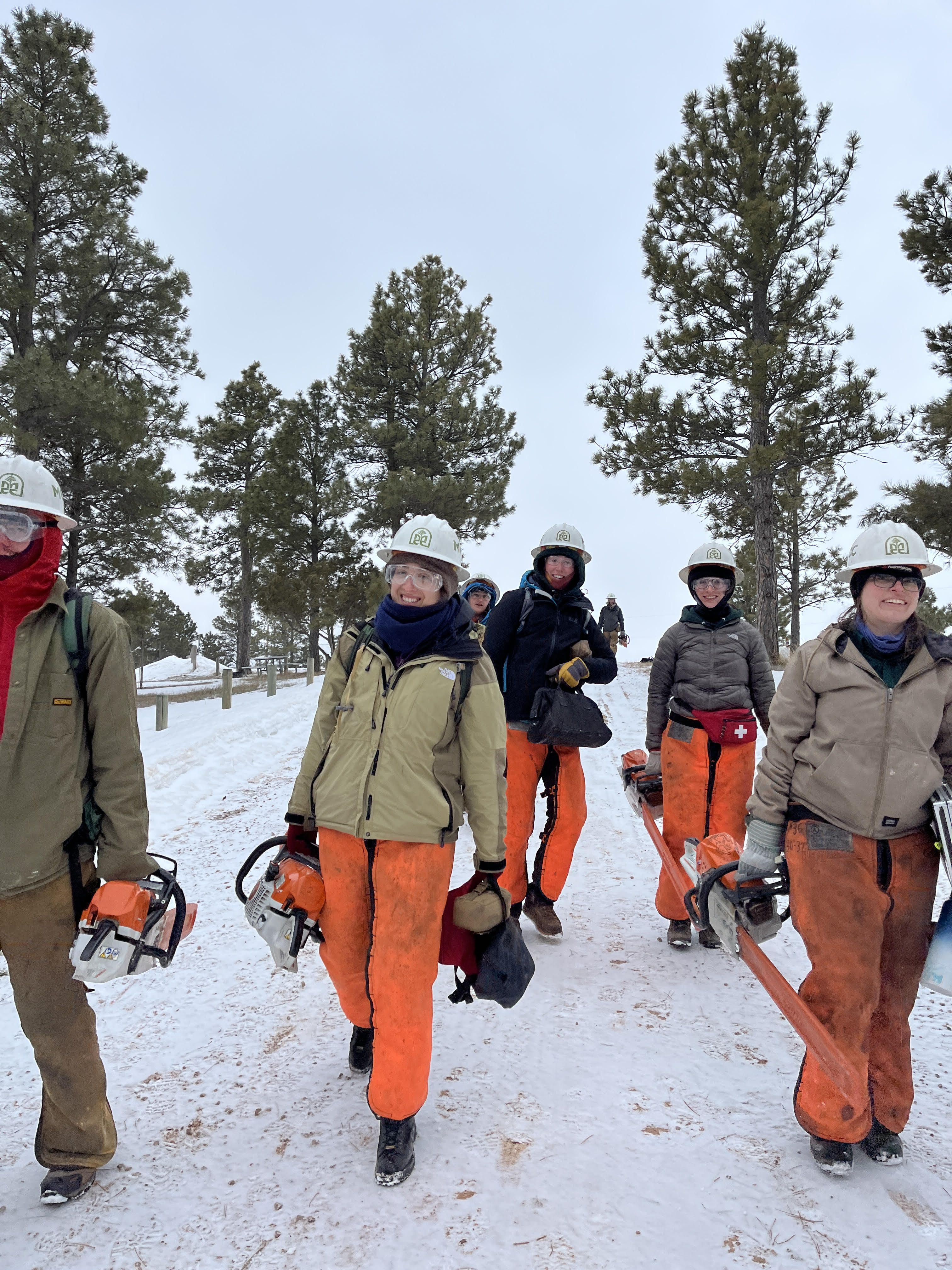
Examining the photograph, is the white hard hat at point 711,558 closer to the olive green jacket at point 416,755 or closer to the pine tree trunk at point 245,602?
the olive green jacket at point 416,755

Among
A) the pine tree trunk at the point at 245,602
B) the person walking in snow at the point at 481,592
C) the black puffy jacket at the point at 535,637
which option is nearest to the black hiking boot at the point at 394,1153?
the black puffy jacket at the point at 535,637

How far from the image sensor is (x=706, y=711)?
432cm

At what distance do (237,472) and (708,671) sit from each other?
26.5 m

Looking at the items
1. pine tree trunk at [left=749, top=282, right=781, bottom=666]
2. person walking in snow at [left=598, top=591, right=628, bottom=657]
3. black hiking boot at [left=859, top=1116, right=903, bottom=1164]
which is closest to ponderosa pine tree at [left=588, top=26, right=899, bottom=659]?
pine tree trunk at [left=749, top=282, right=781, bottom=666]

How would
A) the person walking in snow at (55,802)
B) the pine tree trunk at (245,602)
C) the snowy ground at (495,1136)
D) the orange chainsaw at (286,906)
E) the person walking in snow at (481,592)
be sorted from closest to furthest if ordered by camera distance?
the snowy ground at (495,1136) < the person walking in snow at (55,802) < the orange chainsaw at (286,906) < the person walking in snow at (481,592) < the pine tree trunk at (245,602)

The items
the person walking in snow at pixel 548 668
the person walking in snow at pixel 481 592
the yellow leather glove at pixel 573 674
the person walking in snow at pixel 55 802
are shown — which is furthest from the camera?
the person walking in snow at pixel 481 592

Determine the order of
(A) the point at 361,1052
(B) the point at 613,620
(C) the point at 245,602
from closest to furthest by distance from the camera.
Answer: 1. (A) the point at 361,1052
2. (B) the point at 613,620
3. (C) the point at 245,602

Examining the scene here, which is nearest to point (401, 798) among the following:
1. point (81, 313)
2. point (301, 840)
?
point (301, 840)

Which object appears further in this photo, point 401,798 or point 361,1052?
point 361,1052

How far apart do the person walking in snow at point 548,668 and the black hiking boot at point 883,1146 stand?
6.67 ft

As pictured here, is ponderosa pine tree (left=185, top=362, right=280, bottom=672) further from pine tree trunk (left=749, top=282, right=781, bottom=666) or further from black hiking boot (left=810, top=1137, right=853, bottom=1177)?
black hiking boot (left=810, top=1137, right=853, bottom=1177)

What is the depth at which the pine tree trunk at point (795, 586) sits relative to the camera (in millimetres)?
24469

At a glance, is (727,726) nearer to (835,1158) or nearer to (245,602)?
(835,1158)

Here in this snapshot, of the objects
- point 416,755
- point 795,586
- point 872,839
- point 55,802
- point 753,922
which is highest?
point 795,586
